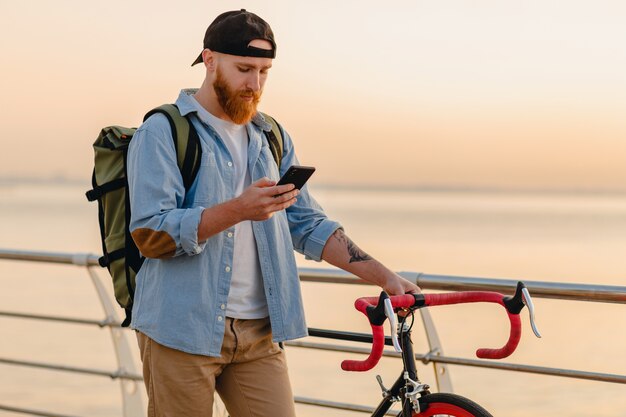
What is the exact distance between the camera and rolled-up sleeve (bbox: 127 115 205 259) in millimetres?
2486

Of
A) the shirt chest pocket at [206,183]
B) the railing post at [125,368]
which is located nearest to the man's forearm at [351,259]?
the shirt chest pocket at [206,183]

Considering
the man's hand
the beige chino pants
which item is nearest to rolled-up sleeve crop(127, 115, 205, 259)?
the man's hand

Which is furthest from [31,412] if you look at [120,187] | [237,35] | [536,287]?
[237,35]

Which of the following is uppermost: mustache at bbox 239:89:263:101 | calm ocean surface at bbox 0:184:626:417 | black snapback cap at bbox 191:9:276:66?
black snapback cap at bbox 191:9:276:66

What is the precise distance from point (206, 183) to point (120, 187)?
0.77 feet

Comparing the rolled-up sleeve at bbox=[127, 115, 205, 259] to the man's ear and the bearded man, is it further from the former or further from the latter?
the man's ear

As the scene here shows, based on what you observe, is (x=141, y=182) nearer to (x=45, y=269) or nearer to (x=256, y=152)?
(x=256, y=152)

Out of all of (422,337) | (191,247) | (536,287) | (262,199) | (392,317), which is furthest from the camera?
(422,337)

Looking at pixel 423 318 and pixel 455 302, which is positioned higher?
pixel 455 302

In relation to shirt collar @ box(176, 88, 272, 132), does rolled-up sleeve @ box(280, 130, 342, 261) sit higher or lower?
lower

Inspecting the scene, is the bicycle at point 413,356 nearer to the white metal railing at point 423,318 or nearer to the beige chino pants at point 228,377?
the beige chino pants at point 228,377

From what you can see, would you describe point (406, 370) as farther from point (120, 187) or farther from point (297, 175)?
point (120, 187)

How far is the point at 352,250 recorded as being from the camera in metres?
2.85

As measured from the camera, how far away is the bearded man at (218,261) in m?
2.54
